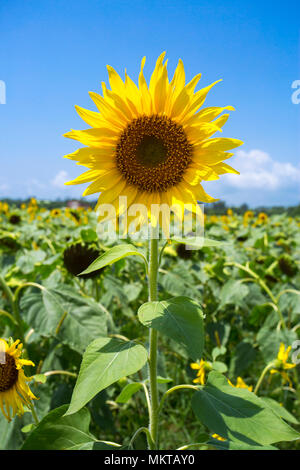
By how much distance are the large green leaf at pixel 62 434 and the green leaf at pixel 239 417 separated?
29cm

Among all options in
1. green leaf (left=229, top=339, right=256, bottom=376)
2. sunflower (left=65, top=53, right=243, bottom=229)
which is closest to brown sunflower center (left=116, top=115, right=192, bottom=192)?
sunflower (left=65, top=53, right=243, bottom=229)

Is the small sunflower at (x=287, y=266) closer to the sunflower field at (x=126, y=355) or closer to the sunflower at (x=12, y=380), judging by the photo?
the sunflower field at (x=126, y=355)

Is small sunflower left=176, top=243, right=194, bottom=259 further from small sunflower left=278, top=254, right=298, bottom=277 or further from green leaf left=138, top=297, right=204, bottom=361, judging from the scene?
green leaf left=138, top=297, right=204, bottom=361

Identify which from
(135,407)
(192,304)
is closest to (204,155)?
(192,304)

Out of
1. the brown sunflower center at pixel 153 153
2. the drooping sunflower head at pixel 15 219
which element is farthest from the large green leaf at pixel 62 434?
the drooping sunflower head at pixel 15 219

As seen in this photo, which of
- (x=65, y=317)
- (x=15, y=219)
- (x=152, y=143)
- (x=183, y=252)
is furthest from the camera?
(x=15, y=219)

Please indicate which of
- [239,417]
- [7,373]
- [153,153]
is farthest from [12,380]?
[153,153]

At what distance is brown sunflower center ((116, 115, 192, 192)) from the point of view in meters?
1.20

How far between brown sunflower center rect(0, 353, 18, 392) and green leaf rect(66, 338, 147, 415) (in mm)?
248

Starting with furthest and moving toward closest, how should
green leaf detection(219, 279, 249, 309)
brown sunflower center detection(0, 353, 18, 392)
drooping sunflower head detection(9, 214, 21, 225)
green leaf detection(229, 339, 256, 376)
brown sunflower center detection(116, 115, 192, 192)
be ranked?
drooping sunflower head detection(9, 214, 21, 225) → green leaf detection(219, 279, 249, 309) → green leaf detection(229, 339, 256, 376) → brown sunflower center detection(116, 115, 192, 192) → brown sunflower center detection(0, 353, 18, 392)

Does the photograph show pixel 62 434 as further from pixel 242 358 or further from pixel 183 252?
pixel 183 252

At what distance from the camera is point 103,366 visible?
908 mm

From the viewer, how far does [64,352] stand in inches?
76.1

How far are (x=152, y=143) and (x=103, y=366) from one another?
72cm
